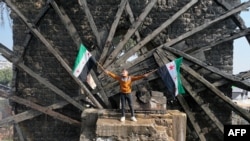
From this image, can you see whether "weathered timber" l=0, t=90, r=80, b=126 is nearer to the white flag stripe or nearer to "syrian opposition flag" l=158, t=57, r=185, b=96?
the white flag stripe

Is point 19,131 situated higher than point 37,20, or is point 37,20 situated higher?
point 37,20

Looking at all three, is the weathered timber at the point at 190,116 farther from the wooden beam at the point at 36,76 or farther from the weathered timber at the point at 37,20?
the weathered timber at the point at 37,20

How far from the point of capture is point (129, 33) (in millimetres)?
7531

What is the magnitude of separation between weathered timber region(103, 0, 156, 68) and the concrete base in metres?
1.88

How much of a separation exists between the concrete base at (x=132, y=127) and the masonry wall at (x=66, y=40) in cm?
293

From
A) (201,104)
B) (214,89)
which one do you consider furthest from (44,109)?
(214,89)

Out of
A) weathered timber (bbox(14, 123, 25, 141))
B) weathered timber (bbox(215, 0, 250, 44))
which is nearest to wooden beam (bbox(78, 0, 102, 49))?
weathered timber (bbox(14, 123, 25, 141))

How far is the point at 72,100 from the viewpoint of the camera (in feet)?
24.8

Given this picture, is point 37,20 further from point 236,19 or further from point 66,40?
point 236,19

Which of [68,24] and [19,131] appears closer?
[68,24]

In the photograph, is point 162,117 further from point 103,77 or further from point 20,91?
point 20,91

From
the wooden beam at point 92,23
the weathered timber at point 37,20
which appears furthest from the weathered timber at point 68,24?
the wooden beam at point 92,23

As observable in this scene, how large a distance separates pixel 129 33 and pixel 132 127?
9.58 feet

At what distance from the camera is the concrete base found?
5062 mm
